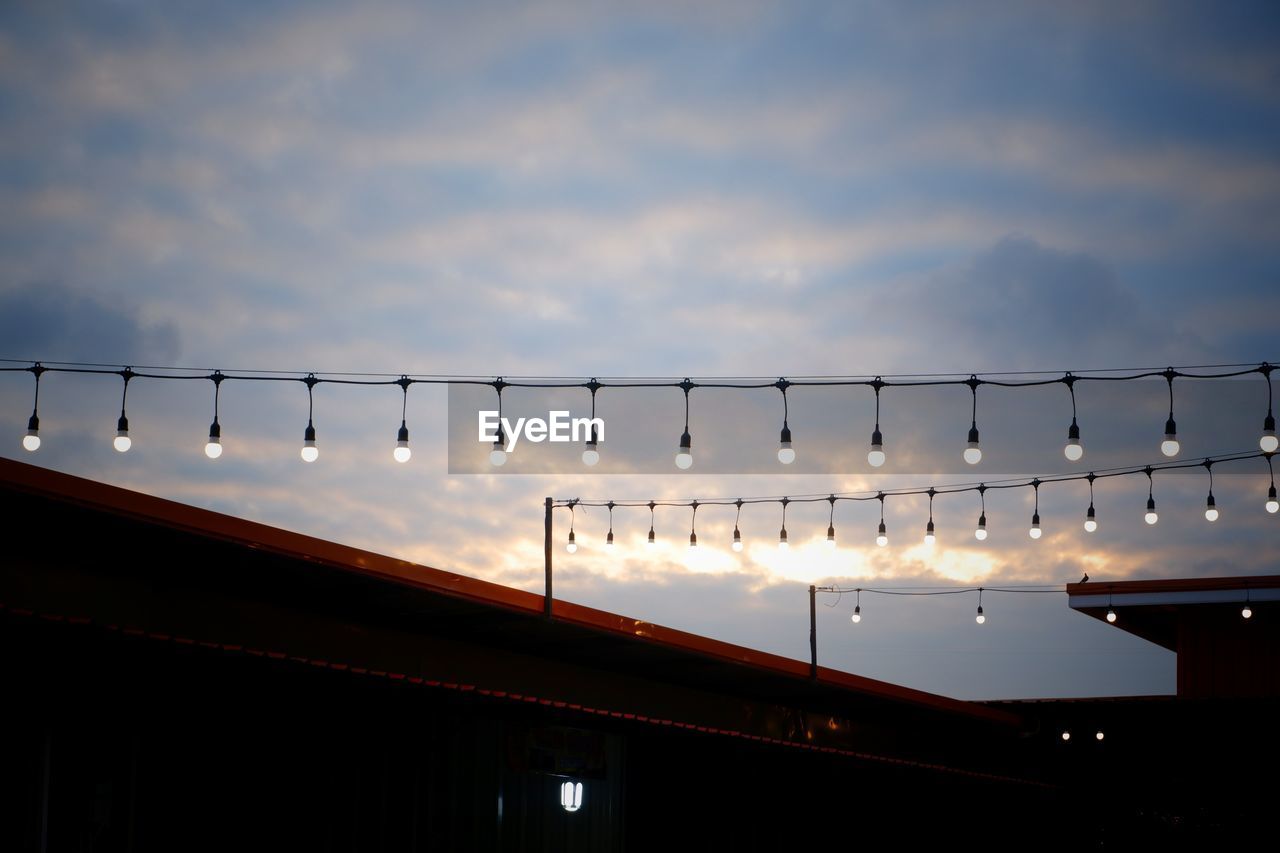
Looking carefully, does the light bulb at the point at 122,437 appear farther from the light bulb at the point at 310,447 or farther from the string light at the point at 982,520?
the string light at the point at 982,520

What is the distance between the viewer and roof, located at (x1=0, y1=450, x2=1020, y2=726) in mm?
8547

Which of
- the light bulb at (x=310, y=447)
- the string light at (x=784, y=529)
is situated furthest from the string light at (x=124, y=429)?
the string light at (x=784, y=529)

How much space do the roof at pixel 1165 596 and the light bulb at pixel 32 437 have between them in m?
18.5

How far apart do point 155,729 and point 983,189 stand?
41.3 ft

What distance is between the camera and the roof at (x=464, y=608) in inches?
336

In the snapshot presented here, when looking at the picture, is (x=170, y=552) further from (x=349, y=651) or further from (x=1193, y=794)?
(x=1193, y=794)

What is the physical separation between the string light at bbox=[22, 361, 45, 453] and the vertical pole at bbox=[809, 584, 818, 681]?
31.8 feet

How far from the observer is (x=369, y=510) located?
22672 mm

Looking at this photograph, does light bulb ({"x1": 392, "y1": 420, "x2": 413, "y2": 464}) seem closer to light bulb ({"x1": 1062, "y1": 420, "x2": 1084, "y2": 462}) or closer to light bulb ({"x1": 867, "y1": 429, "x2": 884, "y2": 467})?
light bulb ({"x1": 867, "y1": 429, "x2": 884, "y2": 467})

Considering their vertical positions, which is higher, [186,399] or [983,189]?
[983,189]

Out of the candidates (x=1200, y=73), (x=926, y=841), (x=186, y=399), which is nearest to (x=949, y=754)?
(x=926, y=841)

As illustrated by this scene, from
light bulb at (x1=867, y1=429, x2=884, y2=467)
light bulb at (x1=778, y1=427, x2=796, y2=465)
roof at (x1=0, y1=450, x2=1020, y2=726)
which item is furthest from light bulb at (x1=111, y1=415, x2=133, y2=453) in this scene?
light bulb at (x1=867, y1=429, x2=884, y2=467)

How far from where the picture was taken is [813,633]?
18.1 meters

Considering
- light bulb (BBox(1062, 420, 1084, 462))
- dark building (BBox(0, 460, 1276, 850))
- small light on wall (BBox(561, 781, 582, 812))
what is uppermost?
light bulb (BBox(1062, 420, 1084, 462))
